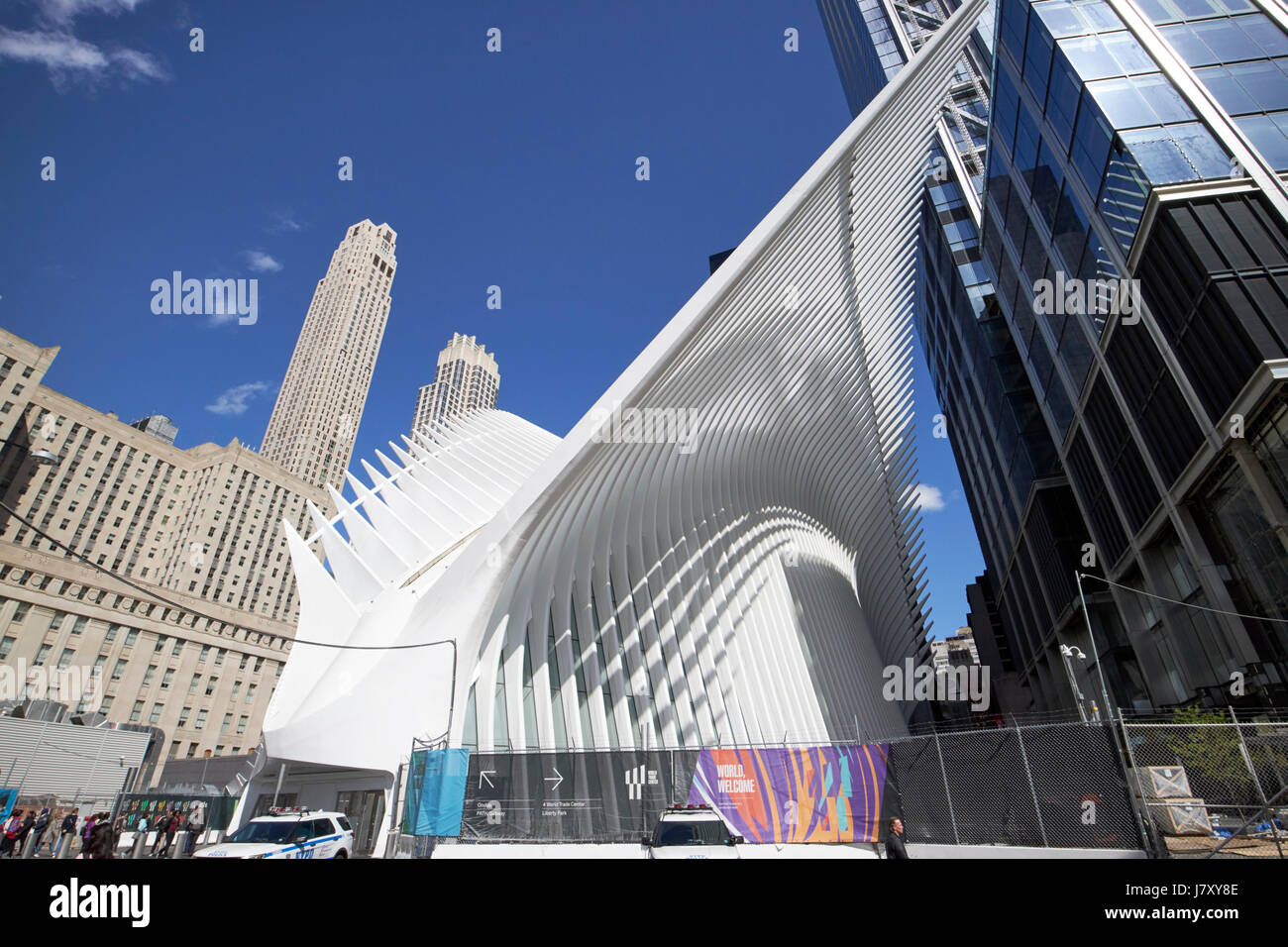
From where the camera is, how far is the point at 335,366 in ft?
429

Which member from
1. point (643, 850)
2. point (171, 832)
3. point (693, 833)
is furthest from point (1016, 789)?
point (171, 832)

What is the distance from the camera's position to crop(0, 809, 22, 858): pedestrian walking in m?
17.2

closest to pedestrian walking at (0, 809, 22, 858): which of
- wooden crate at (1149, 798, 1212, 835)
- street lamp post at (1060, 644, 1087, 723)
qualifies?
street lamp post at (1060, 644, 1087, 723)

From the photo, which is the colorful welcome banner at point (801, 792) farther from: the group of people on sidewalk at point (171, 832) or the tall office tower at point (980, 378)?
the tall office tower at point (980, 378)

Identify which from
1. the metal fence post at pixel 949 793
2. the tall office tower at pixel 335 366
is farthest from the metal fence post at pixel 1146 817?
the tall office tower at pixel 335 366

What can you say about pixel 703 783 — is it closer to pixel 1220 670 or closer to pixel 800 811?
pixel 800 811

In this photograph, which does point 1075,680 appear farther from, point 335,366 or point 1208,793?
point 335,366

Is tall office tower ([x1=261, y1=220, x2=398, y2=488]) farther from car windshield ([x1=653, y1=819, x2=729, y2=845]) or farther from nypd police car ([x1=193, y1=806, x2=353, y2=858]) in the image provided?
car windshield ([x1=653, y1=819, x2=729, y2=845])

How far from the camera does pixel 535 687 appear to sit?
18.6 m

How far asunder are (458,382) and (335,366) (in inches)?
1499

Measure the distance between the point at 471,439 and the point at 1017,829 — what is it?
97.5 ft

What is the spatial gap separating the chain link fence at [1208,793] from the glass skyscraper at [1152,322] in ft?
35.3

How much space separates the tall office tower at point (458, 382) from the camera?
164750 millimetres
